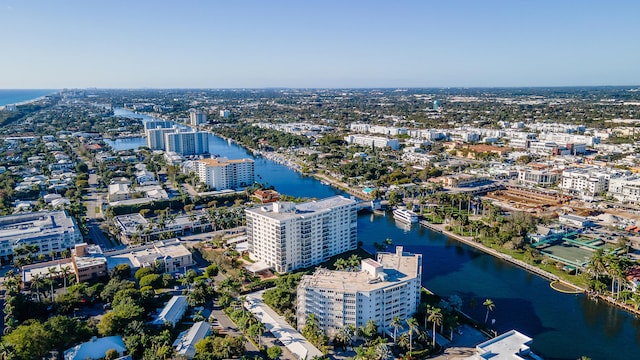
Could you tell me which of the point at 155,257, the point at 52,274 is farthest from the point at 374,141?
the point at 52,274

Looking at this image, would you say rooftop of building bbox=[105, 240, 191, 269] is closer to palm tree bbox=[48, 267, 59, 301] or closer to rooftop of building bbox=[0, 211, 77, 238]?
palm tree bbox=[48, 267, 59, 301]

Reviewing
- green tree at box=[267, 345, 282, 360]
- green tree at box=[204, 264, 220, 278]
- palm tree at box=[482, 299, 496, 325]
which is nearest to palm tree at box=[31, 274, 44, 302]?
green tree at box=[204, 264, 220, 278]

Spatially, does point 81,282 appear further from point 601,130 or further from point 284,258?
point 601,130

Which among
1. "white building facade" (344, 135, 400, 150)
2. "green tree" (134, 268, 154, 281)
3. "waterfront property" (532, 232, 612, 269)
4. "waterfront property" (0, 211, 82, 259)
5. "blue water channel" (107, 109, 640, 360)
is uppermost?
"white building facade" (344, 135, 400, 150)

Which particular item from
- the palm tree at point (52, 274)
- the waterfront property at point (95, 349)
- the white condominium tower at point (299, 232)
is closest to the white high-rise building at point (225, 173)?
the white condominium tower at point (299, 232)

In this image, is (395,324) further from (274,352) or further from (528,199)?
(528,199)

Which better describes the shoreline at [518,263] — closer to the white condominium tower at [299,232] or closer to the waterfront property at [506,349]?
the waterfront property at [506,349]
